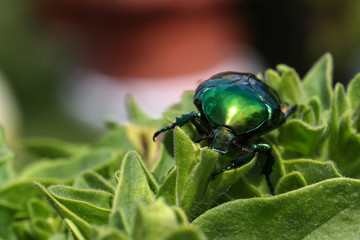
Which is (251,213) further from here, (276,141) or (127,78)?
(127,78)

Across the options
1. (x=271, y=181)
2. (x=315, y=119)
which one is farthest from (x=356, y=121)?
(x=271, y=181)

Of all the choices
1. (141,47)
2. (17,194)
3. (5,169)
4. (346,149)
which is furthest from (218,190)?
(141,47)

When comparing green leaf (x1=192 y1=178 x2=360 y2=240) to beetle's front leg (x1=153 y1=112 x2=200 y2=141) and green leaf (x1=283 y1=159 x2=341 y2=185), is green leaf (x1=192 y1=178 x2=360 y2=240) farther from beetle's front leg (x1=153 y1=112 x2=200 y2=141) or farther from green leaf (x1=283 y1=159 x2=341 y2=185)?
beetle's front leg (x1=153 y1=112 x2=200 y2=141)

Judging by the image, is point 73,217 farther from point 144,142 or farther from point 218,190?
point 144,142

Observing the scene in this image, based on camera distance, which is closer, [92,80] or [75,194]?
[75,194]

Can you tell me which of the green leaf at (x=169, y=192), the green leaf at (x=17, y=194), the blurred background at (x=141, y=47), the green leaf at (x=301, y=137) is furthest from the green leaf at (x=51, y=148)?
the blurred background at (x=141, y=47)

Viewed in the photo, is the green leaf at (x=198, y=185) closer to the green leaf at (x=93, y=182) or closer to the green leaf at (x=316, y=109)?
the green leaf at (x=93, y=182)
